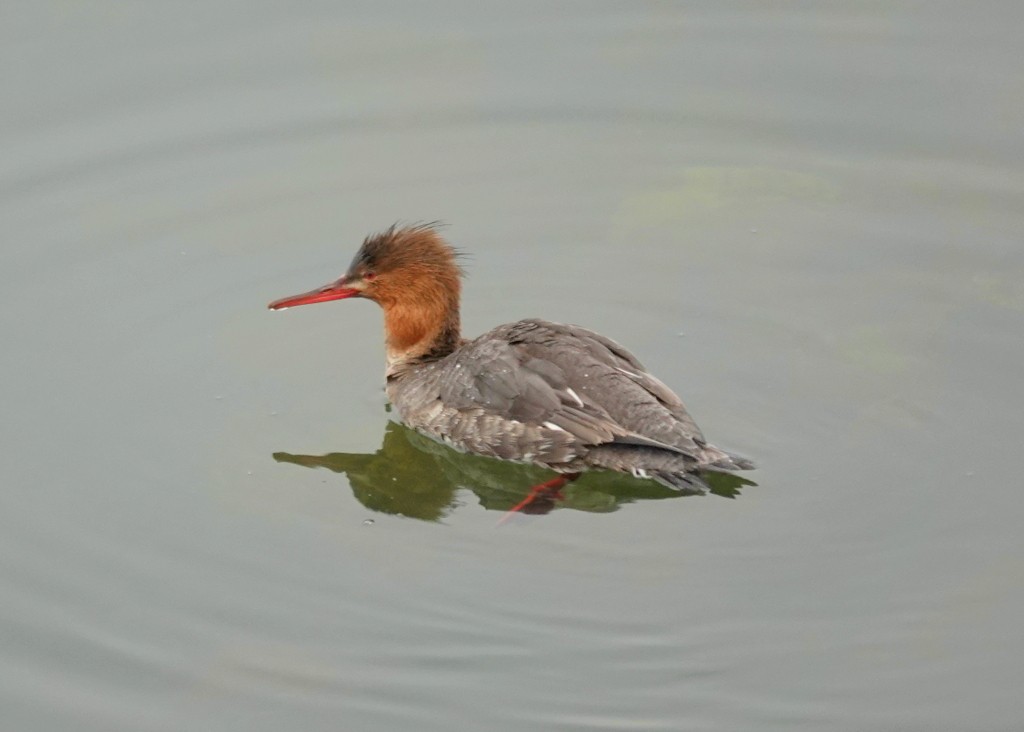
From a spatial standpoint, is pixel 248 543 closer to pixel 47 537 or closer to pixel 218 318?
pixel 47 537

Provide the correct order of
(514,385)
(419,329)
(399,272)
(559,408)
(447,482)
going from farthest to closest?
(419,329) → (399,272) → (447,482) → (514,385) → (559,408)

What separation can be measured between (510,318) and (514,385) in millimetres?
1319

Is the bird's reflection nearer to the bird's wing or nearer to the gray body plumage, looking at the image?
the gray body plumage

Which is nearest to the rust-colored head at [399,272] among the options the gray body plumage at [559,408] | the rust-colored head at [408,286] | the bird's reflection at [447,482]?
the rust-colored head at [408,286]

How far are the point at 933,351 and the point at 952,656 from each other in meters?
2.61

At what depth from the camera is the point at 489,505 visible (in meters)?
8.64

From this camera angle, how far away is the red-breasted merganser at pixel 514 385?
8445mm

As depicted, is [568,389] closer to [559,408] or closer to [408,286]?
[559,408]

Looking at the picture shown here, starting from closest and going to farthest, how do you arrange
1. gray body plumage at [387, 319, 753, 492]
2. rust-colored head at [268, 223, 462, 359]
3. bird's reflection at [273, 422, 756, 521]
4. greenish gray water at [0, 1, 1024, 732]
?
greenish gray water at [0, 1, 1024, 732] < gray body plumage at [387, 319, 753, 492] < bird's reflection at [273, 422, 756, 521] < rust-colored head at [268, 223, 462, 359]

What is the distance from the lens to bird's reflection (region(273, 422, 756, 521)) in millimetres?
8562

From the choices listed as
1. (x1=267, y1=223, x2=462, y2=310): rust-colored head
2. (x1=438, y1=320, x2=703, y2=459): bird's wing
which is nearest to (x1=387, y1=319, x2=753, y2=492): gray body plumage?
(x1=438, y1=320, x2=703, y2=459): bird's wing

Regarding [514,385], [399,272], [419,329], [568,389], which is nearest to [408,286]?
[399,272]

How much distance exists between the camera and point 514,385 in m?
8.90

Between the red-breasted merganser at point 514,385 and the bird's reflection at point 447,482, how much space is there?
9cm
